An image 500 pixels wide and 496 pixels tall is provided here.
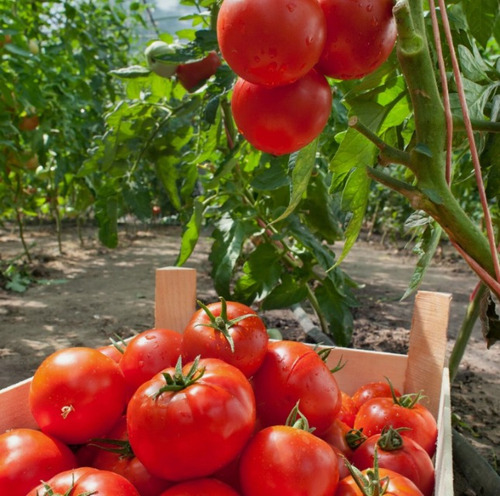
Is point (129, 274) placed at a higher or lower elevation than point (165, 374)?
lower

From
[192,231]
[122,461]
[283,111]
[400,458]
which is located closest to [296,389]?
[400,458]

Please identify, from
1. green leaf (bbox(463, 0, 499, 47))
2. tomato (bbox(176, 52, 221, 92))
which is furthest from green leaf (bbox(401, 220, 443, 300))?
tomato (bbox(176, 52, 221, 92))

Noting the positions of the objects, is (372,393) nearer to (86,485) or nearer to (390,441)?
(390,441)

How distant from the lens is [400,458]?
0.93 meters

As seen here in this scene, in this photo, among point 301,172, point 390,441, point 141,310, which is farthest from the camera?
point 141,310

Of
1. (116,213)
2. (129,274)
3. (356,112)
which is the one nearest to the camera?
(356,112)

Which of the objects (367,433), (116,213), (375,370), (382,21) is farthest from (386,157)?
(116,213)

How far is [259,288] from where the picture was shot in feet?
6.73

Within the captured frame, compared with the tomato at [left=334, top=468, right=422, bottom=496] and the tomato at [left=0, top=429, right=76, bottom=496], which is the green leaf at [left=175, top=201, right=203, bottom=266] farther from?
the tomato at [left=334, top=468, right=422, bottom=496]

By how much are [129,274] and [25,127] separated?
175 cm

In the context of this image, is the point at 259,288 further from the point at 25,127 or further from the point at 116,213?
the point at 25,127

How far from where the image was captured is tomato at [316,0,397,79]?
0.57 metres

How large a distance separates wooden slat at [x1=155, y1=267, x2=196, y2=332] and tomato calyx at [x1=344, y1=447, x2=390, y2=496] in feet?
2.23

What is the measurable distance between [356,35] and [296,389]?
628 mm
